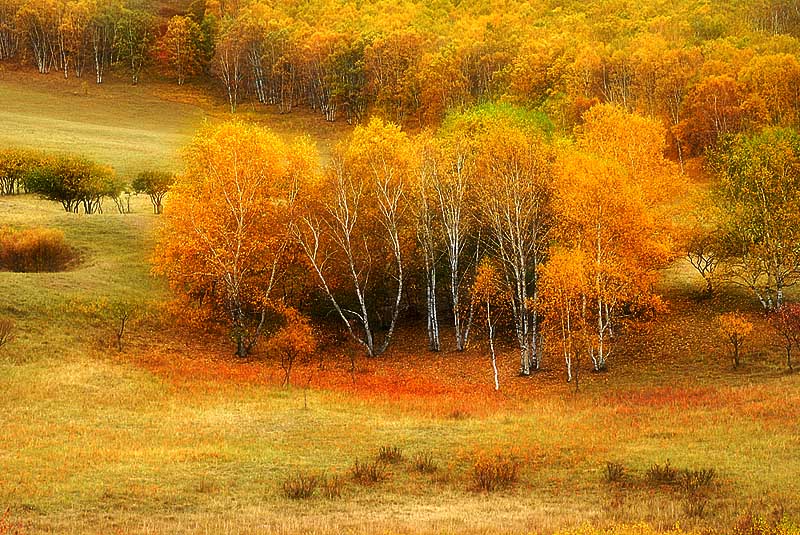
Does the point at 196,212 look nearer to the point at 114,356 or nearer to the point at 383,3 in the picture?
the point at 114,356

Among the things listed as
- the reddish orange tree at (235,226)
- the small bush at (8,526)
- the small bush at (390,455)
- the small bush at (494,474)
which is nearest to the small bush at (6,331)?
the reddish orange tree at (235,226)

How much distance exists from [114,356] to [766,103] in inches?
2923

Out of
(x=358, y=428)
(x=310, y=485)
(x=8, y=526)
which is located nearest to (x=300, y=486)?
(x=310, y=485)

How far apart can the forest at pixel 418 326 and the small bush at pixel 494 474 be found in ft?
0.35

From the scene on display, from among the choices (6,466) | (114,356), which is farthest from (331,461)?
(114,356)

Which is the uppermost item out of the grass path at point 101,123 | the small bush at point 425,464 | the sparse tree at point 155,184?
the grass path at point 101,123

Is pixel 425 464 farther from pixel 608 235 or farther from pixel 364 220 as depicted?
pixel 364 220

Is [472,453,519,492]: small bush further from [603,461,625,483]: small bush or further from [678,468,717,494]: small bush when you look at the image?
[678,468,717,494]: small bush

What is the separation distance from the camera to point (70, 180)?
221 ft

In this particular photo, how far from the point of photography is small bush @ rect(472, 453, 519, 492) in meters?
22.7

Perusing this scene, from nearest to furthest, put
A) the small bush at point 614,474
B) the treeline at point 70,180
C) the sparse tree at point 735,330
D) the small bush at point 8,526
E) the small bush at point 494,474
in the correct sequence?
the small bush at point 8,526, the small bush at point 614,474, the small bush at point 494,474, the sparse tree at point 735,330, the treeline at point 70,180

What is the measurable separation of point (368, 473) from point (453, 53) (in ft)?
350

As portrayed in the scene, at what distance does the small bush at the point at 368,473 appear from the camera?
2322cm

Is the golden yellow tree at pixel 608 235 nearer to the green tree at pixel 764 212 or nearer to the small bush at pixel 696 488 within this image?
the green tree at pixel 764 212
